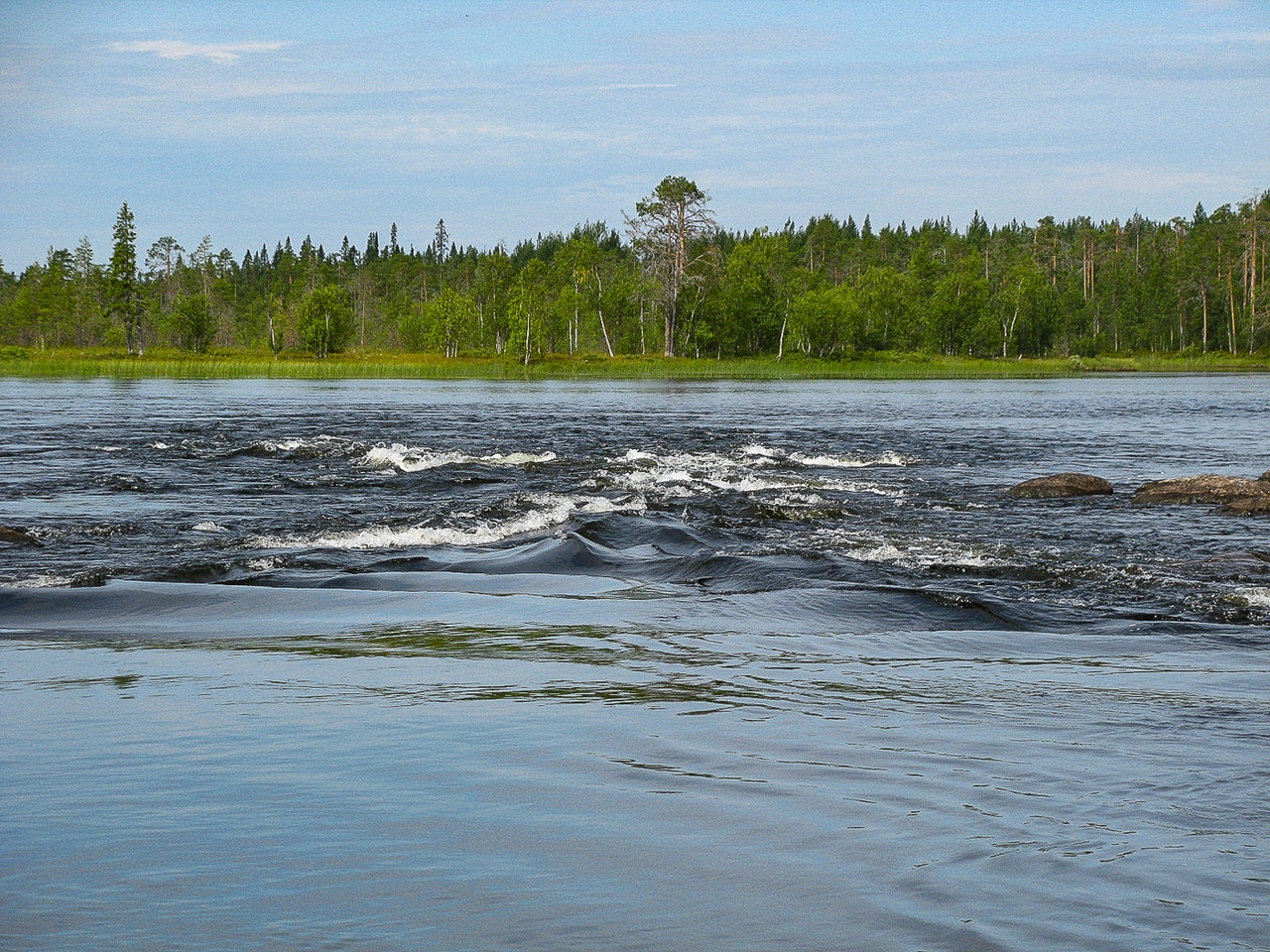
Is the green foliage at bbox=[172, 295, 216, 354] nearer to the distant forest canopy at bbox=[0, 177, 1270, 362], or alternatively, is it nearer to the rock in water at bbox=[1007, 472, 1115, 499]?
the distant forest canopy at bbox=[0, 177, 1270, 362]

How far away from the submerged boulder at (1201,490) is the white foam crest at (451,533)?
311 inches

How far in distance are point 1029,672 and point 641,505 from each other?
9857 millimetres

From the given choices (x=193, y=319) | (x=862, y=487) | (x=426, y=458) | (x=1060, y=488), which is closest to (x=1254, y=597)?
(x=1060, y=488)

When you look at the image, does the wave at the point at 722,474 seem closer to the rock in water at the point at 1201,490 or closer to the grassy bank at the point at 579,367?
the rock in water at the point at 1201,490

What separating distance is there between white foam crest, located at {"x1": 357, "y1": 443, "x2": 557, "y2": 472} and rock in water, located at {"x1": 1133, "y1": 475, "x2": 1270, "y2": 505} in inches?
445

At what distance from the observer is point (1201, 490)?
17938 millimetres

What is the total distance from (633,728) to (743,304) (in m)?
101

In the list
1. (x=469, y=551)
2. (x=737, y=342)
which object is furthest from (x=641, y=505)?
(x=737, y=342)

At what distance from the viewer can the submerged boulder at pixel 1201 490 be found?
17.5 m

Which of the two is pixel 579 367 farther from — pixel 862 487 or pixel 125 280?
pixel 862 487

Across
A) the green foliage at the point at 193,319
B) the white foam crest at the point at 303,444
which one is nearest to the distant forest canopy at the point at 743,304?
the green foliage at the point at 193,319

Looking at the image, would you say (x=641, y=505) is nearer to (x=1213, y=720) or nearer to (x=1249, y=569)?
(x=1249, y=569)

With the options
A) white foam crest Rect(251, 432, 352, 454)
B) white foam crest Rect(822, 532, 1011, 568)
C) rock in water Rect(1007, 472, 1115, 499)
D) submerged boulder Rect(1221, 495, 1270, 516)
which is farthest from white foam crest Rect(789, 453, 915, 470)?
white foam crest Rect(251, 432, 352, 454)

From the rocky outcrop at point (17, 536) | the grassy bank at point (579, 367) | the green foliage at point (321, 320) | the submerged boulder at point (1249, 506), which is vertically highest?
the green foliage at point (321, 320)
